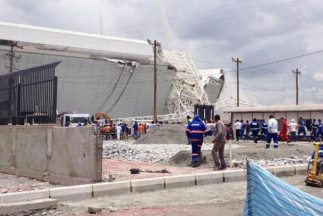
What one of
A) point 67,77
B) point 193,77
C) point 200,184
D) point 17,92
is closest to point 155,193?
point 200,184

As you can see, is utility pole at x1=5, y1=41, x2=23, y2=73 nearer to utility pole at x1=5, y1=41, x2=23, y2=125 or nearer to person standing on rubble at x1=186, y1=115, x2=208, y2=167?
utility pole at x1=5, y1=41, x2=23, y2=125

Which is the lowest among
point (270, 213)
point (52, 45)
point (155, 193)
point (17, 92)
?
point (155, 193)

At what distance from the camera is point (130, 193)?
10094 mm

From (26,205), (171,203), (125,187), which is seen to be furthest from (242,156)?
(26,205)

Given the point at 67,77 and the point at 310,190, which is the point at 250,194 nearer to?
the point at 310,190

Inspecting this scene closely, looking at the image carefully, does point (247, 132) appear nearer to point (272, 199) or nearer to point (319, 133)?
point (319, 133)

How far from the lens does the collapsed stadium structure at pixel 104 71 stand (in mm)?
57469

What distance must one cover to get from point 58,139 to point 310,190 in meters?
5.83

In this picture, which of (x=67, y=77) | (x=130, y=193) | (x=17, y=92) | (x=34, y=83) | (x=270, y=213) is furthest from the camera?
(x=67, y=77)

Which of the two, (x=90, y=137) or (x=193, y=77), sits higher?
(x=193, y=77)

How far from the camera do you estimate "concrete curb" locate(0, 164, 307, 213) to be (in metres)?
9.03

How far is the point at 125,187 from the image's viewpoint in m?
10.1

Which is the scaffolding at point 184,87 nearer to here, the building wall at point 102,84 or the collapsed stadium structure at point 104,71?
the collapsed stadium structure at point 104,71

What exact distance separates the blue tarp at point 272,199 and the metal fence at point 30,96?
322 inches
